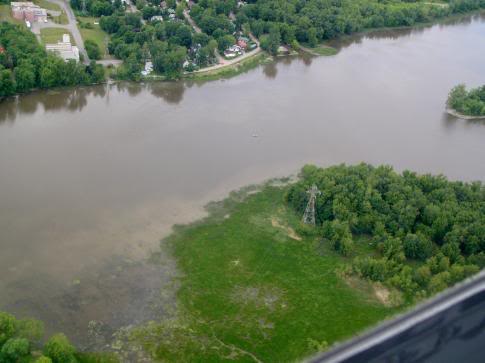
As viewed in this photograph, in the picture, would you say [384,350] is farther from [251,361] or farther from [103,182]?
[103,182]

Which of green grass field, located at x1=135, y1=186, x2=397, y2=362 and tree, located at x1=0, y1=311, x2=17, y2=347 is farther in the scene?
green grass field, located at x1=135, y1=186, x2=397, y2=362

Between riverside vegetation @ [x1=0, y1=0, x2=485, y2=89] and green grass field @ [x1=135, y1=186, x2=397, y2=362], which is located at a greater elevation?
riverside vegetation @ [x1=0, y1=0, x2=485, y2=89]

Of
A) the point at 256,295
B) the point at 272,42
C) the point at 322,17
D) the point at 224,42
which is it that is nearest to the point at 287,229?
the point at 256,295

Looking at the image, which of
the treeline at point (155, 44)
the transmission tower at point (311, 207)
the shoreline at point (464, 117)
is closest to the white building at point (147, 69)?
the treeline at point (155, 44)

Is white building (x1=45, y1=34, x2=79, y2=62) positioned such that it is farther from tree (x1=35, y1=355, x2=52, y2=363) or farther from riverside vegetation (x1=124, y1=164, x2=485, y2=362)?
tree (x1=35, y1=355, x2=52, y2=363)

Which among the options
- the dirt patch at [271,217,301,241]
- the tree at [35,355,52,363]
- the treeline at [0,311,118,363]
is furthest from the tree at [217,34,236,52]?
the tree at [35,355,52,363]

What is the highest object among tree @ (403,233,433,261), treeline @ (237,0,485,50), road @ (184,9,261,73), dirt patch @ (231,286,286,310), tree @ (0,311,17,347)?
treeline @ (237,0,485,50)

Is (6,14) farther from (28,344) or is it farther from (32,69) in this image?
(28,344)
